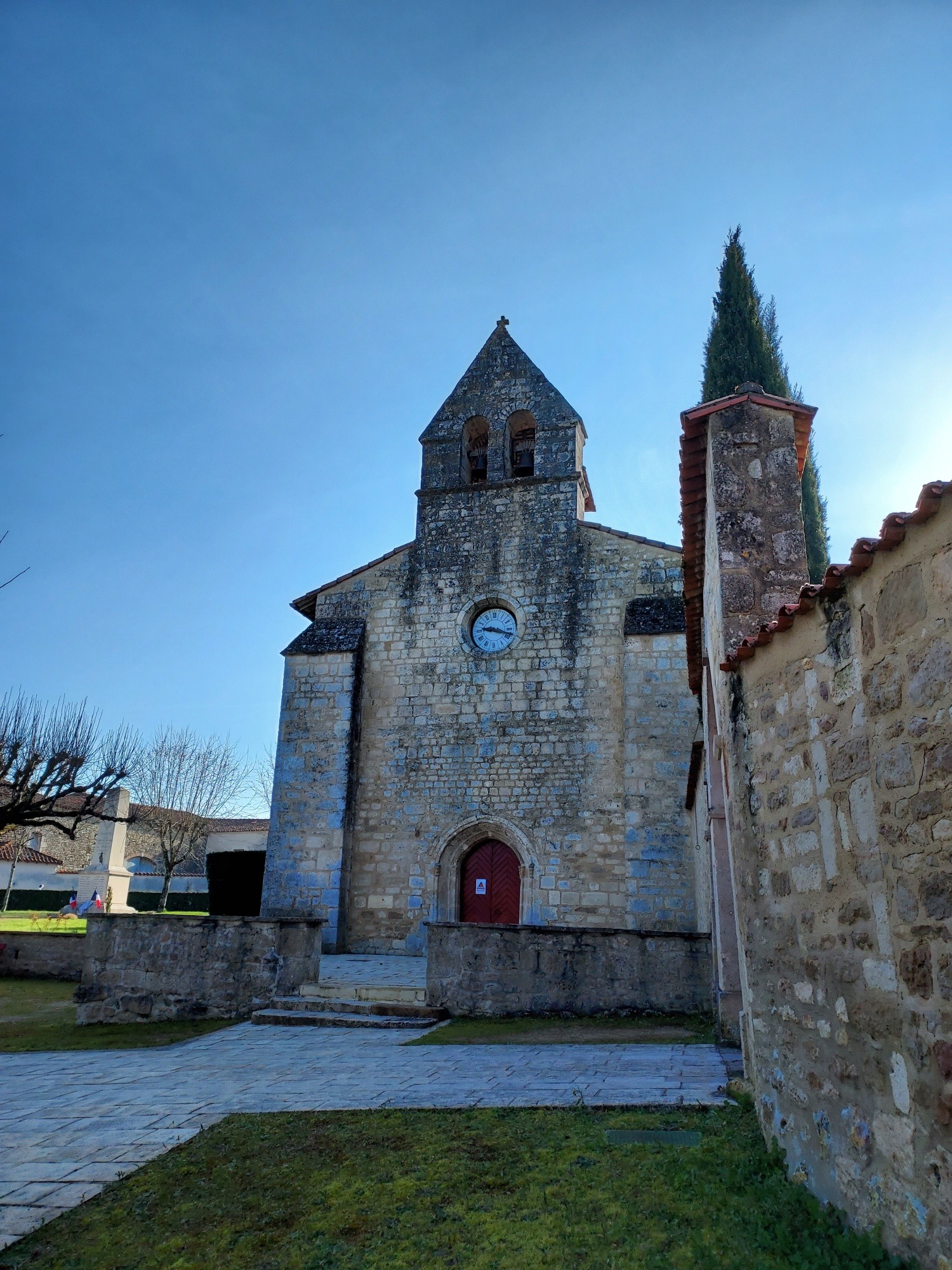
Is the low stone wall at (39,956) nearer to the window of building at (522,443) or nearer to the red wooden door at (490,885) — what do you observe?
the red wooden door at (490,885)

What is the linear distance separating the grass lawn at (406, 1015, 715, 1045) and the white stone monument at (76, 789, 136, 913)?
2010cm

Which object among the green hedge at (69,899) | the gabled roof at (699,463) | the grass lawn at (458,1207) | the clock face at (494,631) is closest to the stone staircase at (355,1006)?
the grass lawn at (458,1207)

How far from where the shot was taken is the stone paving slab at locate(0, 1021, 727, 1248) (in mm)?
4078

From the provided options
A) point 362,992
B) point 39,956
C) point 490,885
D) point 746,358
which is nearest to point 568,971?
point 362,992

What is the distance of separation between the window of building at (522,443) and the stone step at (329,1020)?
11.0m

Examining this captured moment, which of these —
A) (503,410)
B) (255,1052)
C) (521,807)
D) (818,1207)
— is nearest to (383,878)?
(521,807)

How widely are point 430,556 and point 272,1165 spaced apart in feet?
42.0

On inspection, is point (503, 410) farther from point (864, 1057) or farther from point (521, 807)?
point (864, 1057)

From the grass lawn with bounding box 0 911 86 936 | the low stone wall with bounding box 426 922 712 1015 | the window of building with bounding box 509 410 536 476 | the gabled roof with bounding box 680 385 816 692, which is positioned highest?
the window of building with bounding box 509 410 536 476

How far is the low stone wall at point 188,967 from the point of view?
30.5 ft

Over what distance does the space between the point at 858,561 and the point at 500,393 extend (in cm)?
1470

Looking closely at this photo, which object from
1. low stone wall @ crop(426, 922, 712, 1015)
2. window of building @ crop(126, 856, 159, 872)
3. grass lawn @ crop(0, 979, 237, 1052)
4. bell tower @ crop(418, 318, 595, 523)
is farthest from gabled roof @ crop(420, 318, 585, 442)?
window of building @ crop(126, 856, 159, 872)

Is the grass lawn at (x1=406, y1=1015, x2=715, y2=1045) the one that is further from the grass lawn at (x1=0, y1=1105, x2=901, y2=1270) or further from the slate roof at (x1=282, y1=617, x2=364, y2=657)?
the slate roof at (x1=282, y1=617, x2=364, y2=657)

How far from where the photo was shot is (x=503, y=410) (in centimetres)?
1688
